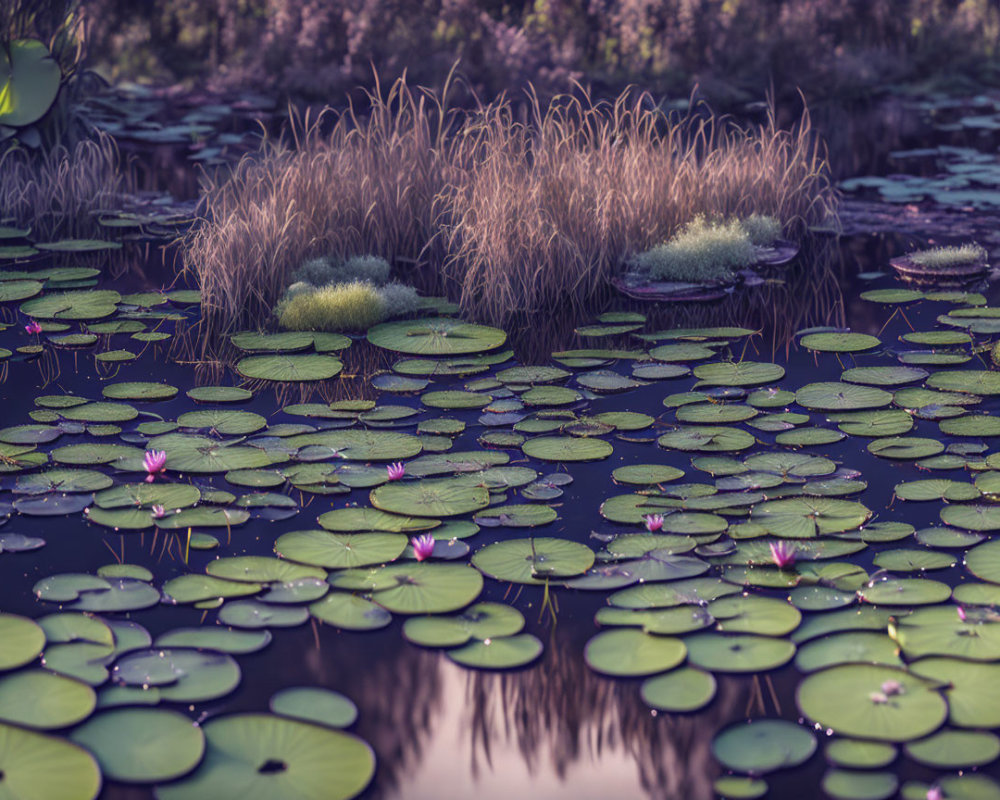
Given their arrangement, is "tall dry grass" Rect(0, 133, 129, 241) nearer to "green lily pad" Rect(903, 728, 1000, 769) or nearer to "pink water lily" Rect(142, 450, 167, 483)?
"pink water lily" Rect(142, 450, 167, 483)

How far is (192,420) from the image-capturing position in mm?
5160

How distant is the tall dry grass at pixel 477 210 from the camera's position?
7.03 m

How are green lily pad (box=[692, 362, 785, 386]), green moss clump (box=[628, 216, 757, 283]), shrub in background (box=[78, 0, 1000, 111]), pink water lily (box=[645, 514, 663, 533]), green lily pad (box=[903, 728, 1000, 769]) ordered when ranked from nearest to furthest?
green lily pad (box=[903, 728, 1000, 769]), pink water lily (box=[645, 514, 663, 533]), green lily pad (box=[692, 362, 785, 386]), green moss clump (box=[628, 216, 757, 283]), shrub in background (box=[78, 0, 1000, 111])

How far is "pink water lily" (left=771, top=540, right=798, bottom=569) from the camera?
376 centimetres

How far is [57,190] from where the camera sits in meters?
9.51

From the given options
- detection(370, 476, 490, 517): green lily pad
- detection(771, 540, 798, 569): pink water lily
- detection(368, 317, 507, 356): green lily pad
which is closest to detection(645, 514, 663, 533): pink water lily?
detection(771, 540, 798, 569): pink water lily

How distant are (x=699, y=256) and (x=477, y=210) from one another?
1475mm

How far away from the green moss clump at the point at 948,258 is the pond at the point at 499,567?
140 cm

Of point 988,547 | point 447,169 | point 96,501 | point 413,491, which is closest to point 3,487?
point 96,501

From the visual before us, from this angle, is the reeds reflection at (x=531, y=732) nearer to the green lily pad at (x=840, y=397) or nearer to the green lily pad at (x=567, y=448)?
the green lily pad at (x=567, y=448)

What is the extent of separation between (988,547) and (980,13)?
690 inches

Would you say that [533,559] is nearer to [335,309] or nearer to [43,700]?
[43,700]

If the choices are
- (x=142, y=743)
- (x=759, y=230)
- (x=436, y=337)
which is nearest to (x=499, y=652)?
(x=142, y=743)

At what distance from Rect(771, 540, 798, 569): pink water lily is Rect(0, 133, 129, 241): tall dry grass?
697 cm
